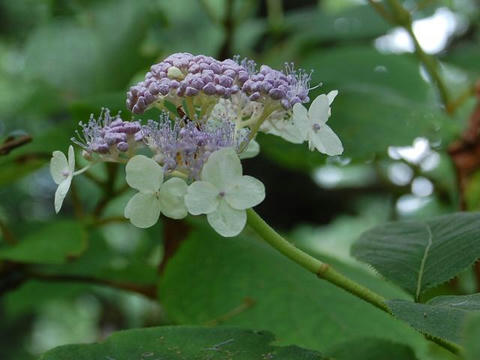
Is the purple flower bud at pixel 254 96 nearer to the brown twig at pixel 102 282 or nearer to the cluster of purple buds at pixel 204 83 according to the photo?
the cluster of purple buds at pixel 204 83

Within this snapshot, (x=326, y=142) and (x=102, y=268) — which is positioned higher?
(x=326, y=142)

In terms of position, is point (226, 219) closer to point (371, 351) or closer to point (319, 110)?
point (319, 110)

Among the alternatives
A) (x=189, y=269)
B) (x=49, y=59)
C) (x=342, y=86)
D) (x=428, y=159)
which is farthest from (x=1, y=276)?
(x=428, y=159)

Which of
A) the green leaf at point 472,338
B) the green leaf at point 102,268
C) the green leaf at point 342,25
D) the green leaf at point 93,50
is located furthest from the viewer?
the green leaf at point 342,25

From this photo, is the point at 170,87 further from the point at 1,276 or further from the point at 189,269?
the point at 1,276

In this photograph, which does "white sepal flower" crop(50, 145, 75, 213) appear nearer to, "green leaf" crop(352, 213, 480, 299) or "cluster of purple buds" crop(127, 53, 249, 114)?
"cluster of purple buds" crop(127, 53, 249, 114)

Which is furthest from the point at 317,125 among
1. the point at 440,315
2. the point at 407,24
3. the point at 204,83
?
the point at 407,24

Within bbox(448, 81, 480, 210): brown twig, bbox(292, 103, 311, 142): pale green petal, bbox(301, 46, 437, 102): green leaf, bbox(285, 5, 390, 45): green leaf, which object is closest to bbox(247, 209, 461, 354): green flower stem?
bbox(292, 103, 311, 142): pale green petal

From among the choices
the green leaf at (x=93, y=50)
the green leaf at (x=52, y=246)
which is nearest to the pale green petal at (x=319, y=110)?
the green leaf at (x=52, y=246)
